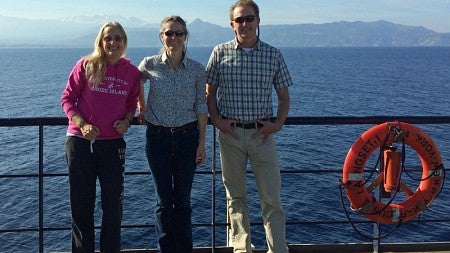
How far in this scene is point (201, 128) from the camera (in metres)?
3.41

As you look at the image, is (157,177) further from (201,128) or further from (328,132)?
(328,132)

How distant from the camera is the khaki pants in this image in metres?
3.56

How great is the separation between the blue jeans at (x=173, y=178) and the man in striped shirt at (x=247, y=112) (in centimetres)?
29

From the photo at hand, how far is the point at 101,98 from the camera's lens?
3.25 m

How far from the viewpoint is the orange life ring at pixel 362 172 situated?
148 inches

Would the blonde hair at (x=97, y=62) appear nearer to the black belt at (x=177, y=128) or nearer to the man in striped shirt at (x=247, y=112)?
the black belt at (x=177, y=128)

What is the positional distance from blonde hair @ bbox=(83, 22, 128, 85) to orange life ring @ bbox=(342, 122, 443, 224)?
1897 millimetres

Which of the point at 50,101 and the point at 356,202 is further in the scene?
the point at 50,101

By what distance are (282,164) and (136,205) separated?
654cm

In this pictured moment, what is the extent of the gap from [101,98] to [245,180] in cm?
116

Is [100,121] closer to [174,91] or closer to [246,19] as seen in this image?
[174,91]

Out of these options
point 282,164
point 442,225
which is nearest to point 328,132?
point 282,164

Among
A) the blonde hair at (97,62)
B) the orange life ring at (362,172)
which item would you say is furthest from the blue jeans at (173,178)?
the orange life ring at (362,172)

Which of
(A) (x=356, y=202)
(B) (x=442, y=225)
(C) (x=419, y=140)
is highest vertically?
(C) (x=419, y=140)
